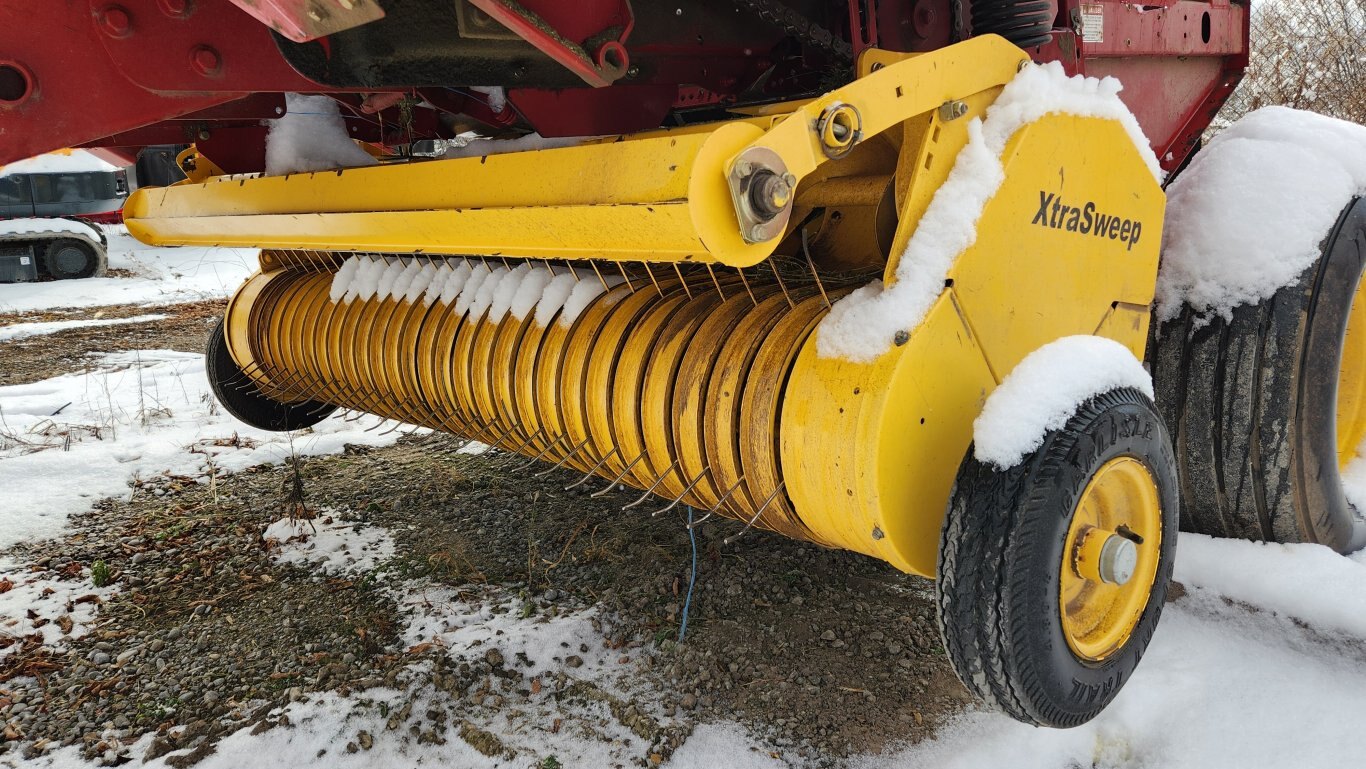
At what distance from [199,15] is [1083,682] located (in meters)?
2.23

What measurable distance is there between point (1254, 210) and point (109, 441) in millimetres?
4573

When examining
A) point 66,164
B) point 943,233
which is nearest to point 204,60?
point 943,233

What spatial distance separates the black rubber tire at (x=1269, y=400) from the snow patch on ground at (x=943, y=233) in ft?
2.64

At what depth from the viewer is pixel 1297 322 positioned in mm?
2201

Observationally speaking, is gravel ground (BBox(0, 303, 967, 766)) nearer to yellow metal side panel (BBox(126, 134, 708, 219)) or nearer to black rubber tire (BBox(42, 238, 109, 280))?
yellow metal side panel (BBox(126, 134, 708, 219))

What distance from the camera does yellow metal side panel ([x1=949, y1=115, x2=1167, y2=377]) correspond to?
1756 millimetres

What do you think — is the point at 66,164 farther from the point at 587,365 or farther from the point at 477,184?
the point at 477,184

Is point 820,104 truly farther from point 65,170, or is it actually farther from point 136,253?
point 136,253

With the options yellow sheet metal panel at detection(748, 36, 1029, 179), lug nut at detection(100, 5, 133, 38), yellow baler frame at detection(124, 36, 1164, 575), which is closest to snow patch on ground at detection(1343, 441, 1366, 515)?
yellow baler frame at detection(124, 36, 1164, 575)

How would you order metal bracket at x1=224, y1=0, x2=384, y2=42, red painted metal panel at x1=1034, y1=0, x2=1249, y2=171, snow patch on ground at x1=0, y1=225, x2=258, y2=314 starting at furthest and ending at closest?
snow patch on ground at x1=0, y1=225, x2=258, y2=314 < red painted metal panel at x1=1034, y1=0, x2=1249, y2=171 < metal bracket at x1=224, y1=0, x2=384, y2=42

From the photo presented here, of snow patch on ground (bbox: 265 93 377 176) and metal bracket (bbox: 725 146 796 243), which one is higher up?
snow patch on ground (bbox: 265 93 377 176)

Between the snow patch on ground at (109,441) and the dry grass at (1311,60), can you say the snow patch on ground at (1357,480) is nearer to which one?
the snow patch on ground at (109,441)

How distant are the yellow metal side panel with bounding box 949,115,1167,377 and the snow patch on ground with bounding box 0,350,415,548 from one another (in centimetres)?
317

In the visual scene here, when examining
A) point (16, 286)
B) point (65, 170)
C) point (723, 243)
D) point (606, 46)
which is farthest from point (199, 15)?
point (65, 170)
